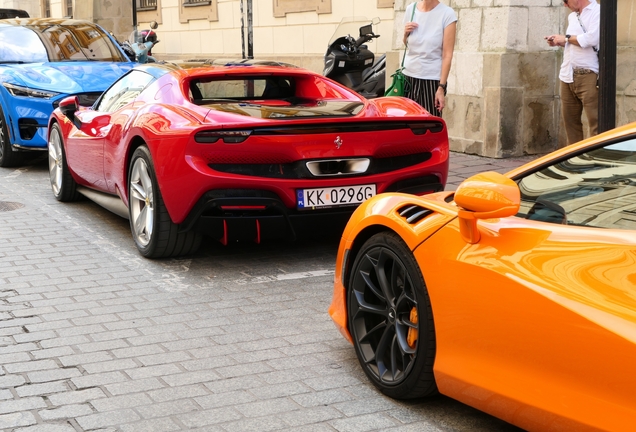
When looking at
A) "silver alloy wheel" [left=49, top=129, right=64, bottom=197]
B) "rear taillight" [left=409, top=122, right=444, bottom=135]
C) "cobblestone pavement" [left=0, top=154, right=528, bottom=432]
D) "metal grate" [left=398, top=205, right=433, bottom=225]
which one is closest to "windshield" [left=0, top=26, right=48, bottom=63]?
"silver alloy wheel" [left=49, top=129, right=64, bottom=197]

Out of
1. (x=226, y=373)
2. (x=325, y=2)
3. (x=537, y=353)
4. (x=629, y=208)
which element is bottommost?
(x=226, y=373)

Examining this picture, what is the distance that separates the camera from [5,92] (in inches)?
412

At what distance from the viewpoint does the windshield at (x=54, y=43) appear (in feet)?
38.0

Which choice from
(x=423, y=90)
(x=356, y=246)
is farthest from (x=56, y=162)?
(x=356, y=246)

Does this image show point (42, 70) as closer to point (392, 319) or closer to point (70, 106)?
point (70, 106)

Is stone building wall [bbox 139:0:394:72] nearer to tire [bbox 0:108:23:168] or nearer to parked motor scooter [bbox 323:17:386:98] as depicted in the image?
parked motor scooter [bbox 323:17:386:98]

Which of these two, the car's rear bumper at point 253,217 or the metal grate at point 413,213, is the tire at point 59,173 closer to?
the car's rear bumper at point 253,217

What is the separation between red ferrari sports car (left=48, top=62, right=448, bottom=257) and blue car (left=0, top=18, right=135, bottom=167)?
8.14ft

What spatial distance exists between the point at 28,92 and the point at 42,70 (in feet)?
1.64

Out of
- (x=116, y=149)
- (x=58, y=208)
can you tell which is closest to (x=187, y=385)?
(x=116, y=149)

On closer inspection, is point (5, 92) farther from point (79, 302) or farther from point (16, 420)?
point (16, 420)

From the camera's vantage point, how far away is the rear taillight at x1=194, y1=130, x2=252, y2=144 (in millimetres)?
5734

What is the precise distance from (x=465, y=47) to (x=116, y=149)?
5446 mm

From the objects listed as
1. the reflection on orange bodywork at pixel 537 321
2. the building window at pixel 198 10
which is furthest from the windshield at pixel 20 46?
the building window at pixel 198 10
